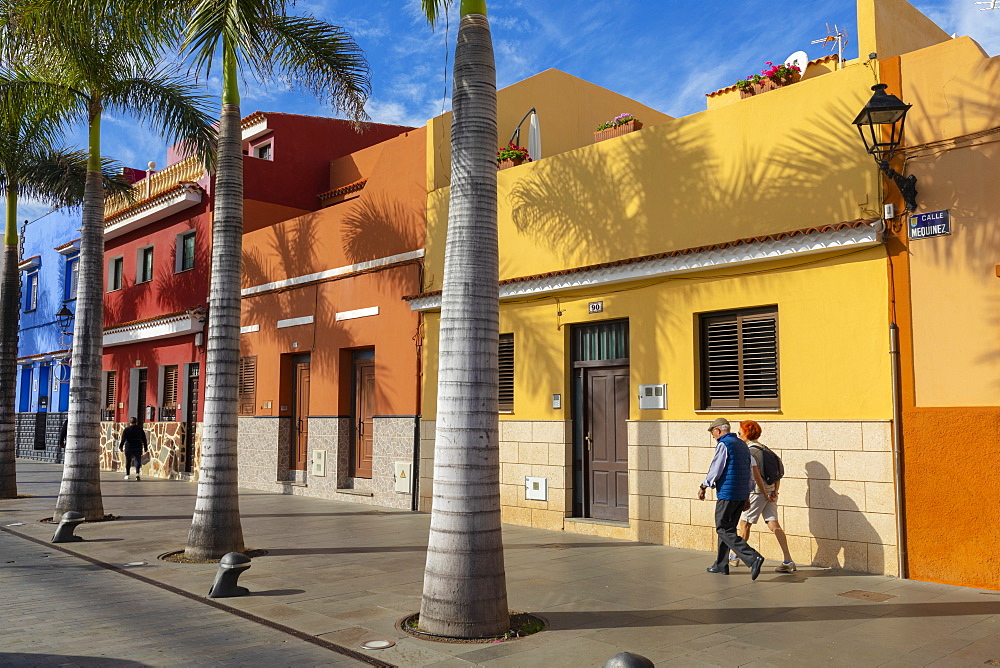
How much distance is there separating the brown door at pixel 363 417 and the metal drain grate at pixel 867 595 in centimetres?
1066

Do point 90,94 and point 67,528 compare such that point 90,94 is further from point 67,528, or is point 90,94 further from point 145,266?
point 145,266

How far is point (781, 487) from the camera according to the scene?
9.77 meters

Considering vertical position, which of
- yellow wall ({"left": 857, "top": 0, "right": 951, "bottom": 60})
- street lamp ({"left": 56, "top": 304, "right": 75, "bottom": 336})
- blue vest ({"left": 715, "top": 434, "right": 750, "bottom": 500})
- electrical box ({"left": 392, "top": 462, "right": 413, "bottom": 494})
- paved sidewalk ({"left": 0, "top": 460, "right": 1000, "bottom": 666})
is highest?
yellow wall ({"left": 857, "top": 0, "right": 951, "bottom": 60})

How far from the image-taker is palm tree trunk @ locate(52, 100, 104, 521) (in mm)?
13773

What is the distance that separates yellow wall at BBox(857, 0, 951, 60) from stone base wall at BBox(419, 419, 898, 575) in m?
4.45

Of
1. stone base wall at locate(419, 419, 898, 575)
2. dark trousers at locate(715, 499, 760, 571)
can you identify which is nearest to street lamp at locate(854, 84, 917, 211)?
stone base wall at locate(419, 419, 898, 575)

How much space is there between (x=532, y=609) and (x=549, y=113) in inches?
483

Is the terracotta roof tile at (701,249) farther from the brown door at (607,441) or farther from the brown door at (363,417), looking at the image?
the brown door at (363,417)

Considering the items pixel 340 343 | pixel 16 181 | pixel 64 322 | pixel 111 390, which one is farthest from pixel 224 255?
pixel 64 322

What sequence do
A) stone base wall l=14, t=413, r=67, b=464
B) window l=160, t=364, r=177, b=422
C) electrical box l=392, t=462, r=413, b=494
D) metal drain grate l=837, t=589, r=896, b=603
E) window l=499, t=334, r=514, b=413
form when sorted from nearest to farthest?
metal drain grate l=837, t=589, r=896, b=603
window l=499, t=334, r=514, b=413
electrical box l=392, t=462, r=413, b=494
window l=160, t=364, r=177, b=422
stone base wall l=14, t=413, r=67, b=464

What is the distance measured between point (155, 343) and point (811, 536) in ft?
67.6

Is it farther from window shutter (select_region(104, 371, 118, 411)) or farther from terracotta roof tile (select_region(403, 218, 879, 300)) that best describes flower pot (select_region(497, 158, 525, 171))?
window shutter (select_region(104, 371, 118, 411))

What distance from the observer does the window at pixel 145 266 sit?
83.6 ft

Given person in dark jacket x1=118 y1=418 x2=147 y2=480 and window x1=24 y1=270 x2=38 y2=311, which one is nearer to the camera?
person in dark jacket x1=118 y1=418 x2=147 y2=480
